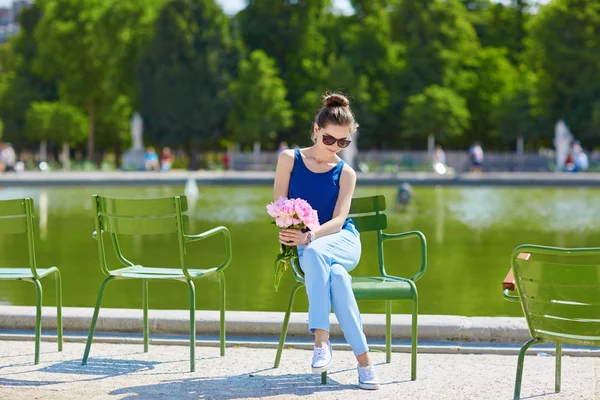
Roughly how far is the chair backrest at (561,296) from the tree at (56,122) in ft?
173

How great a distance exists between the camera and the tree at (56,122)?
55.8 m

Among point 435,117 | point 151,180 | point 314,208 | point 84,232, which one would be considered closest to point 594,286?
point 314,208

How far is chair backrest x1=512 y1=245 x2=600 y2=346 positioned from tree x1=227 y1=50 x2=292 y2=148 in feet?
151

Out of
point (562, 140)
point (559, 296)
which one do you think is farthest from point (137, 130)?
point (559, 296)

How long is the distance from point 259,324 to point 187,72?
4713 centimetres

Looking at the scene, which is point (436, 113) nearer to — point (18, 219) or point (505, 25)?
point (505, 25)

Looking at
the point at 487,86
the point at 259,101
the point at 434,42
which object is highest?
the point at 434,42

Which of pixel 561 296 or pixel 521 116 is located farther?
pixel 521 116

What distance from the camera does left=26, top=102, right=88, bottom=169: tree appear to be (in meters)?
55.8

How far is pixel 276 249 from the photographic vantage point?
13133 mm

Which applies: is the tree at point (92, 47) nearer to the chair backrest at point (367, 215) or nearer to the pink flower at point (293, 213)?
the chair backrest at point (367, 215)

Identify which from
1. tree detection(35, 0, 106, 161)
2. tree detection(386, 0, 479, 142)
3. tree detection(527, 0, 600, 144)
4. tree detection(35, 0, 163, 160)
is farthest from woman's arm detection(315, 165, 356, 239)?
tree detection(35, 0, 106, 161)

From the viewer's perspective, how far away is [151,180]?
34.4m

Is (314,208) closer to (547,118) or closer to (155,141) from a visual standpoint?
(547,118)
